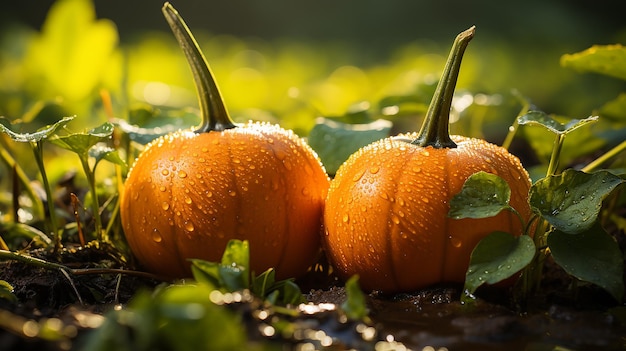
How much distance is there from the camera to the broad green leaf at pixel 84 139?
5.55 ft

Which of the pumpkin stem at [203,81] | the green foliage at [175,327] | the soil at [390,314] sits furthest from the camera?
the pumpkin stem at [203,81]

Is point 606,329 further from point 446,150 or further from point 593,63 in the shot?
point 593,63

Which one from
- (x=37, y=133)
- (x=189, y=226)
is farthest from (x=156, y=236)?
(x=37, y=133)

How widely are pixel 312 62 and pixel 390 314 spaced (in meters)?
4.99

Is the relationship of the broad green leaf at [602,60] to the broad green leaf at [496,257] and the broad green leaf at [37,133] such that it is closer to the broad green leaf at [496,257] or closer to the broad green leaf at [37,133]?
the broad green leaf at [496,257]

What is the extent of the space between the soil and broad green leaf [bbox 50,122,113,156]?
287 millimetres

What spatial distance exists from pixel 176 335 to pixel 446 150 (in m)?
0.88

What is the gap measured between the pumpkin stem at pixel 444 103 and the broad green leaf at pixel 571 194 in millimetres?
256

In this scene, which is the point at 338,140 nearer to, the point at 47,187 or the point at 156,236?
the point at 156,236

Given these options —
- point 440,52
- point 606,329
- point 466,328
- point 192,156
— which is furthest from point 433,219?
point 440,52

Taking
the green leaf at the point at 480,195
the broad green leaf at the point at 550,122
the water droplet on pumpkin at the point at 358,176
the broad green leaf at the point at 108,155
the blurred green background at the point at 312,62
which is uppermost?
the broad green leaf at the point at 550,122

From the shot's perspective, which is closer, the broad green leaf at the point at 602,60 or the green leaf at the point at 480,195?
the green leaf at the point at 480,195

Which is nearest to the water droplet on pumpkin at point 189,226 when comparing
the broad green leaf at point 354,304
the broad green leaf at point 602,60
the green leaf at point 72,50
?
the broad green leaf at point 354,304

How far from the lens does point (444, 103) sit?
5.45ft
